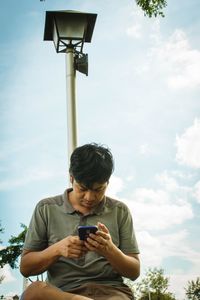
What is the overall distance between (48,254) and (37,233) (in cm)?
31

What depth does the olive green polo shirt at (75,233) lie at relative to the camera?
9.62ft

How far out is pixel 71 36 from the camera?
515 centimetres

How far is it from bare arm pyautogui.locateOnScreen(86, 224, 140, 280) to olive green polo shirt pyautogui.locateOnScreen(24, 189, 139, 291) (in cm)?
13

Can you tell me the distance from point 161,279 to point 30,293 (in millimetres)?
48401

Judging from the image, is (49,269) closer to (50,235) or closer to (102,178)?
(50,235)

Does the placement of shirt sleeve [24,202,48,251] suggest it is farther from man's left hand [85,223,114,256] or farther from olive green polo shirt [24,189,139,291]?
man's left hand [85,223,114,256]

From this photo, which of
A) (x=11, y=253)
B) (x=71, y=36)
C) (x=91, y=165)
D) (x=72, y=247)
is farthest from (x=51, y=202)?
(x=11, y=253)

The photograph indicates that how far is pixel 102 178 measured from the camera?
2982mm

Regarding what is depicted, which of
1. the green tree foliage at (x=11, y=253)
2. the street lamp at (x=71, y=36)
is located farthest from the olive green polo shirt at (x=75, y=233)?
the green tree foliage at (x=11, y=253)

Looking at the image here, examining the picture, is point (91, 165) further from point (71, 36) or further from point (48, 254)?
point (71, 36)

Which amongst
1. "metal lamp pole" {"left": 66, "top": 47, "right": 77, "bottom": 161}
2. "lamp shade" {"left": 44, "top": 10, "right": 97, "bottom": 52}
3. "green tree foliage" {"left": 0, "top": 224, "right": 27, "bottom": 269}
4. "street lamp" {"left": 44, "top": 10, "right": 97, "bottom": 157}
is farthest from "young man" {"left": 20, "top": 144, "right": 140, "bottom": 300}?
"green tree foliage" {"left": 0, "top": 224, "right": 27, "bottom": 269}

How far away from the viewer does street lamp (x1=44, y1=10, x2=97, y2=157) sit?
16.4 feet

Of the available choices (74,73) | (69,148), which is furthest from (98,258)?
(74,73)

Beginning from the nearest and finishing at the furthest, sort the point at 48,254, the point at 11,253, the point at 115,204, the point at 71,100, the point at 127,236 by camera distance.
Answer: the point at 48,254
the point at 127,236
the point at 115,204
the point at 71,100
the point at 11,253
